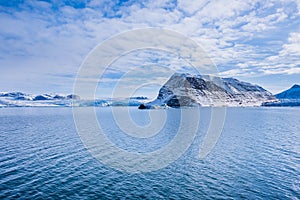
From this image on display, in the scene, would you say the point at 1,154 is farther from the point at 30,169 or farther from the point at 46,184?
the point at 46,184

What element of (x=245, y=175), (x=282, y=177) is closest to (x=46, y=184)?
(x=245, y=175)

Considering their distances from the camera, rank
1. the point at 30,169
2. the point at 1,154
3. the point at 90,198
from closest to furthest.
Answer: the point at 90,198
the point at 30,169
the point at 1,154

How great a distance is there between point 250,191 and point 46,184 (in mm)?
25642

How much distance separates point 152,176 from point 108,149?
62.4 feet

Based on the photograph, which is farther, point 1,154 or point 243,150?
point 243,150

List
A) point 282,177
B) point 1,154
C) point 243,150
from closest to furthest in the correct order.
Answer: point 282,177 < point 1,154 < point 243,150

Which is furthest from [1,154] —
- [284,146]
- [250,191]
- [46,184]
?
[284,146]

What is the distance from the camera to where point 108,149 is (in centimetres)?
4859

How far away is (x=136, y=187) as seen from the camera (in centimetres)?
2816

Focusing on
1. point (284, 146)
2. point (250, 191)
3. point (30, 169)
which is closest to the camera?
point (250, 191)

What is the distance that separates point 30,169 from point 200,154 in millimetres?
31014

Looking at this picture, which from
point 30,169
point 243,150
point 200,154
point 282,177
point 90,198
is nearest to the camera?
point 90,198

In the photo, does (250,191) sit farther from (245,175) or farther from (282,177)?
(282,177)

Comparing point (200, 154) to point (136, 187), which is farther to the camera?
point (200, 154)
